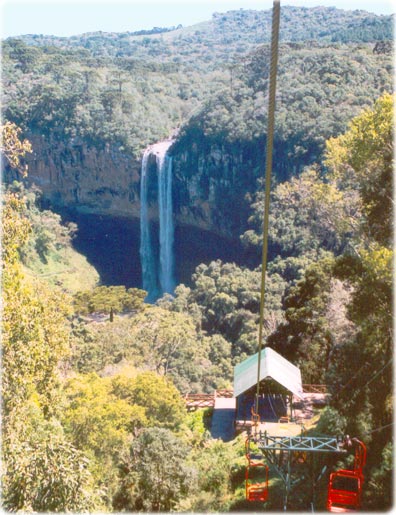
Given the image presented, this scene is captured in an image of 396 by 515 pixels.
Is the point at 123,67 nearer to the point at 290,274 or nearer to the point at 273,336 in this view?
the point at 290,274

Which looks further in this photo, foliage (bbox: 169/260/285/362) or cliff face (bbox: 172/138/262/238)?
cliff face (bbox: 172/138/262/238)

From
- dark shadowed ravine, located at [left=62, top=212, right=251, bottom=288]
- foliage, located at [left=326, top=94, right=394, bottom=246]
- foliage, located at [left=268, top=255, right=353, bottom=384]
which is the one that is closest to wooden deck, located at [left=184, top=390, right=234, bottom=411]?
foliage, located at [left=268, top=255, right=353, bottom=384]

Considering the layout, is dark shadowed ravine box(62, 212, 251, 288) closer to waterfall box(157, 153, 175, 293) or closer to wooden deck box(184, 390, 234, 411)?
waterfall box(157, 153, 175, 293)

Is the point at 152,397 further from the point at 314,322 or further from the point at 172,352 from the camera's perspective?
the point at 172,352

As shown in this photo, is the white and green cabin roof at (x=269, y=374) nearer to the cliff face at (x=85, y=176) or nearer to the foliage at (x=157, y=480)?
the foliage at (x=157, y=480)

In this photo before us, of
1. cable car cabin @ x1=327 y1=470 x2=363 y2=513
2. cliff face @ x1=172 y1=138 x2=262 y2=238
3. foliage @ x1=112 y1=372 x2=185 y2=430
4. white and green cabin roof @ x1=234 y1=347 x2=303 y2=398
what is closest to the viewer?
cable car cabin @ x1=327 y1=470 x2=363 y2=513

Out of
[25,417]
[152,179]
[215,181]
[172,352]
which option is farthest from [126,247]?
[25,417]
